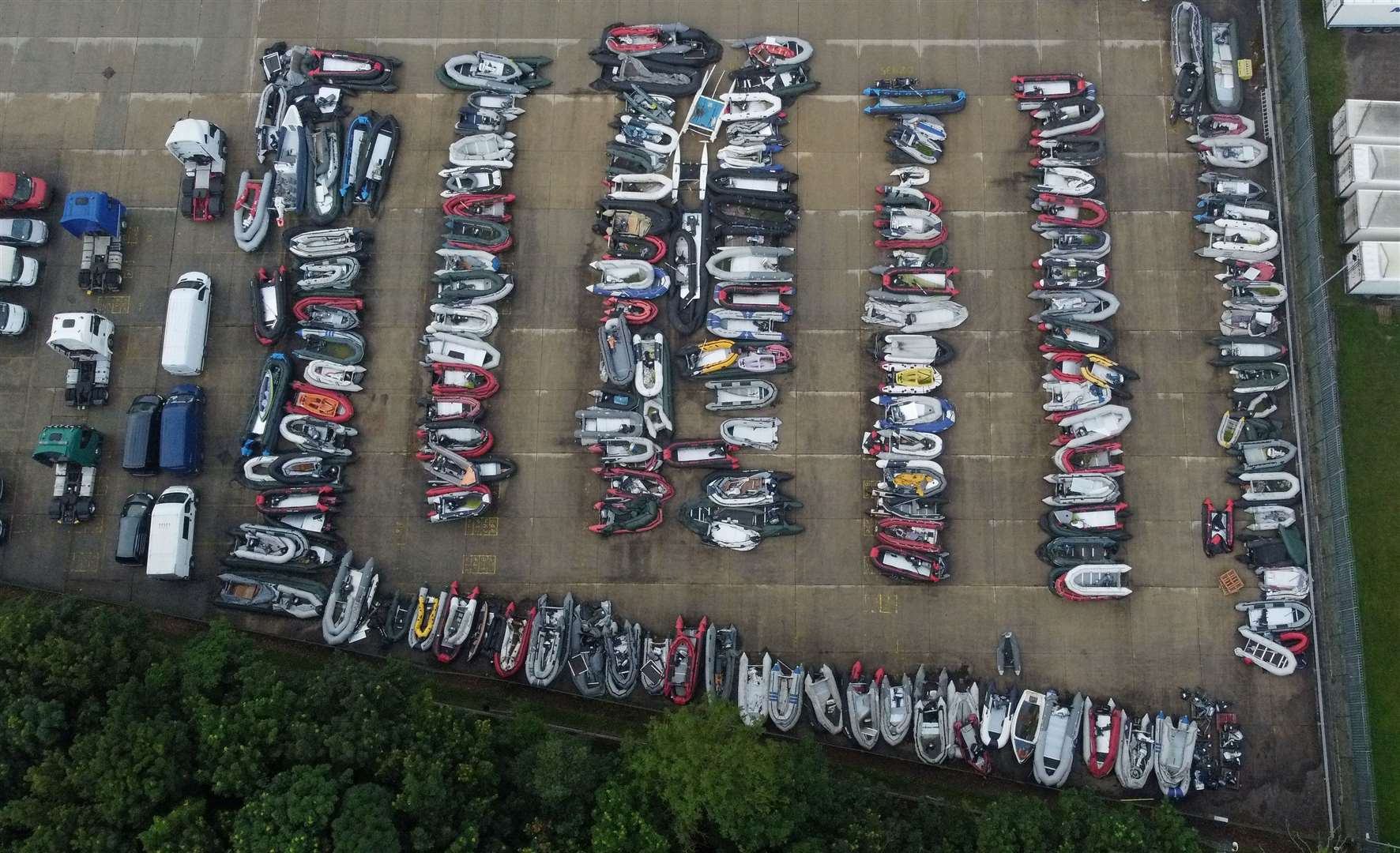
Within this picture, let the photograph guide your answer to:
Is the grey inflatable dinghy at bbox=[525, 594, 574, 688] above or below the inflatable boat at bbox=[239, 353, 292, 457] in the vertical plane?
below

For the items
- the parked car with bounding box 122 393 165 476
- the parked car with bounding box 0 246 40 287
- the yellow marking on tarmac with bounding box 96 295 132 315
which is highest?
the parked car with bounding box 0 246 40 287

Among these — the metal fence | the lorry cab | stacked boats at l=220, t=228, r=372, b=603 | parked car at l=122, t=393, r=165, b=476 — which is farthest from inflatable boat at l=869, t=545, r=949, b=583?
parked car at l=122, t=393, r=165, b=476

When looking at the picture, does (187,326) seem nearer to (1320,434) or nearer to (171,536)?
(171,536)

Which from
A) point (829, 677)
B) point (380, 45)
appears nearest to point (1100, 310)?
point (829, 677)

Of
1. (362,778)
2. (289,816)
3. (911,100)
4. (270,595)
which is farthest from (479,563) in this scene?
(911,100)

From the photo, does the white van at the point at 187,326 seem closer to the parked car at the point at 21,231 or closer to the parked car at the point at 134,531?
the parked car at the point at 134,531

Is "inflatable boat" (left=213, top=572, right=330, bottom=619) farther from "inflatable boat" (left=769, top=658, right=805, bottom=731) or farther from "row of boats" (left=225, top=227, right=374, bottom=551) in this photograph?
"inflatable boat" (left=769, top=658, right=805, bottom=731)
